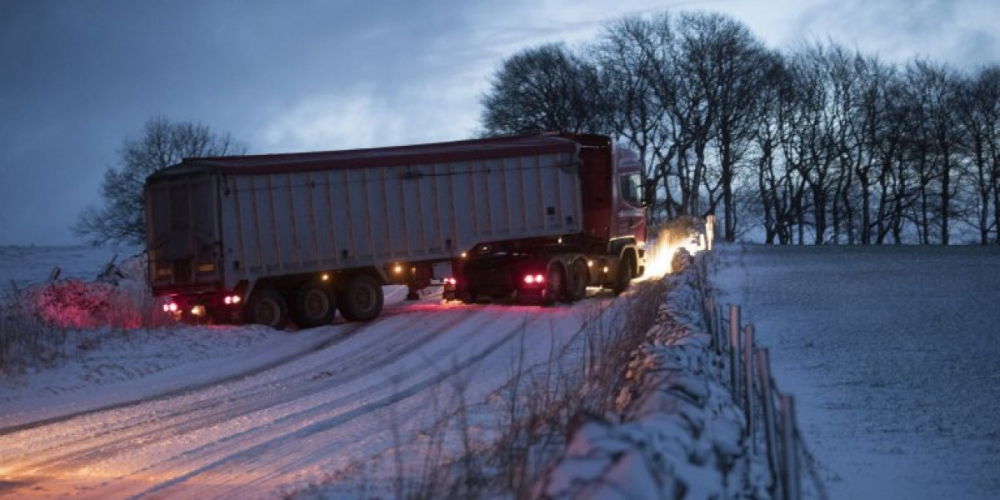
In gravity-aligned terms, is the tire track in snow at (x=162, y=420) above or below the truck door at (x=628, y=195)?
below

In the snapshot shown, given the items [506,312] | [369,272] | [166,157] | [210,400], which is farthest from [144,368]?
[166,157]

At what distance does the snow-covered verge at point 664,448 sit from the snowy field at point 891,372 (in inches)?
69.5

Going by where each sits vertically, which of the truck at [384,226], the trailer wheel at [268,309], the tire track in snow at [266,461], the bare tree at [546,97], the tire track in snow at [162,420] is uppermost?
the bare tree at [546,97]

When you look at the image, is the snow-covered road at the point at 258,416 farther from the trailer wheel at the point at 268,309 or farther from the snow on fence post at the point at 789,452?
the snow on fence post at the point at 789,452

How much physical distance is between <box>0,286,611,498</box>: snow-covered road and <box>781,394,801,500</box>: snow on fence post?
2.16m

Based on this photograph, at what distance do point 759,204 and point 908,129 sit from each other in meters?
Answer: 11.3

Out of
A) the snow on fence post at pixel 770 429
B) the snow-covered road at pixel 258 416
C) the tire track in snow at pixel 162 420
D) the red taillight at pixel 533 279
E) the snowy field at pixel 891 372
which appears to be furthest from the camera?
the red taillight at pixel 533 279

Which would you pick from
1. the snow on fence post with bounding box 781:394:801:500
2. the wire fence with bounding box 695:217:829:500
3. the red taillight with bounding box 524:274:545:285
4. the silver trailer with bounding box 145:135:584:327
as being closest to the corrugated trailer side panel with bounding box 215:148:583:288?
the silver trailer with bounding box 145:135:584:327

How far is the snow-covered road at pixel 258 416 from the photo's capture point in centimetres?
939

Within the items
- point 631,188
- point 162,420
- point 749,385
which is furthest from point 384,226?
point 749,385

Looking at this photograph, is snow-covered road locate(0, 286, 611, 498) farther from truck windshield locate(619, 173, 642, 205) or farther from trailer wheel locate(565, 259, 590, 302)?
truck windshield locate(619, 173, 642, 205)

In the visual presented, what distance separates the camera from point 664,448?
4914 millimetres

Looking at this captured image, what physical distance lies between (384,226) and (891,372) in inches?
542

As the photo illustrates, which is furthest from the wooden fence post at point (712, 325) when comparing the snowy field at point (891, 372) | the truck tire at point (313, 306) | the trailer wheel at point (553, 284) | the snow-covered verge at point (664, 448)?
the trailer wheel at point (553, 284)
